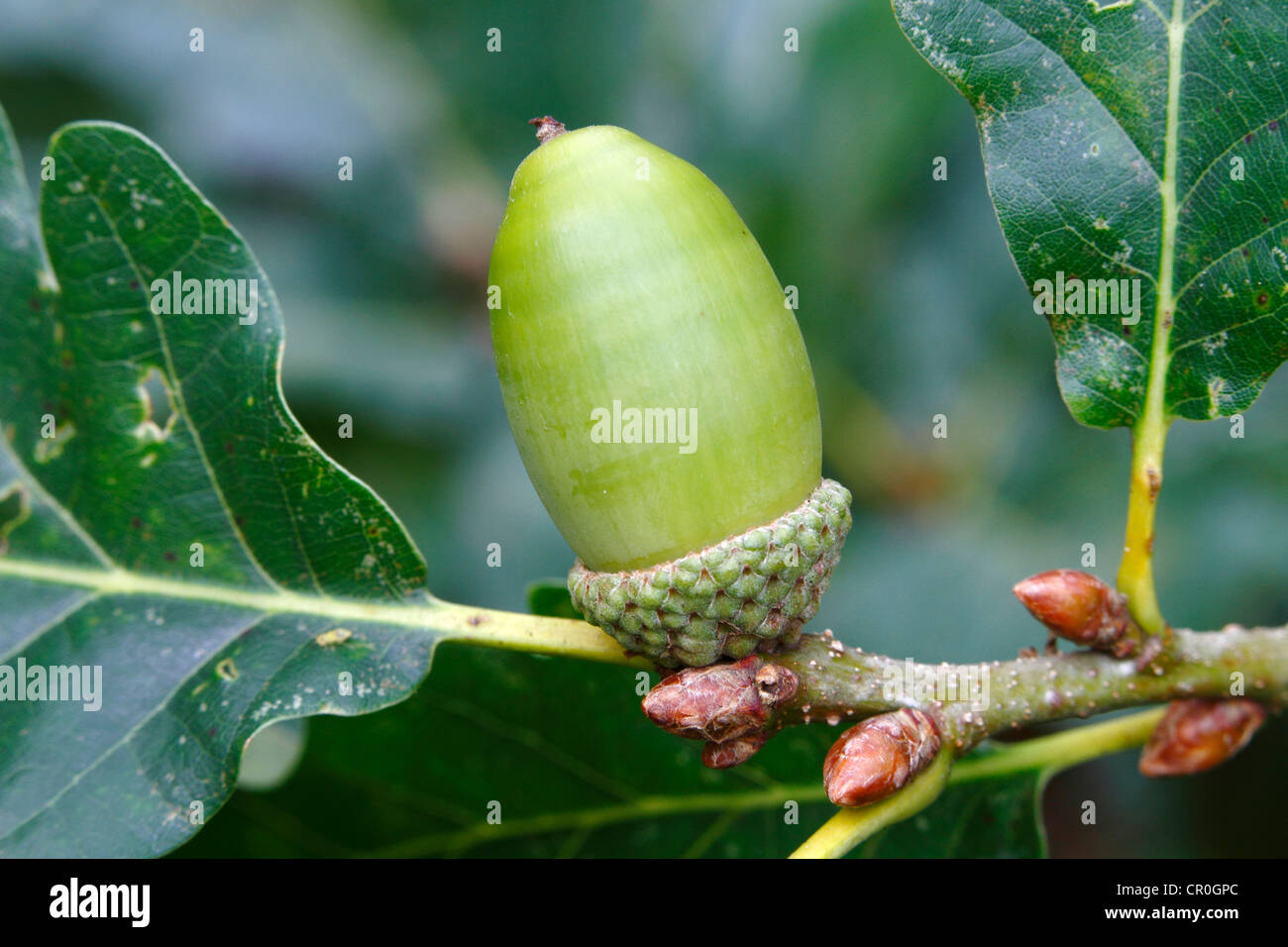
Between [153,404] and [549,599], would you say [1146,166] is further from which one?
[153,404]

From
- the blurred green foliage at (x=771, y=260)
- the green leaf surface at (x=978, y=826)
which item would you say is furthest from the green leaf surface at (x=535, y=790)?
the blurred green foliage at (x=771, y=260)

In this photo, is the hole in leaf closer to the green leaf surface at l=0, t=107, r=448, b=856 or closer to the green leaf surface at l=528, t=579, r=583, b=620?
the green leaf surface at l=0, t=107, r=448, b=856

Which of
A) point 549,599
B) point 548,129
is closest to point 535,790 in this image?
point 549,599

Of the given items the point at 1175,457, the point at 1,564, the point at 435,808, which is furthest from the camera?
the point at 1175,457

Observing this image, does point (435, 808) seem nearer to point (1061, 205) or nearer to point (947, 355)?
point (1061, 205)
